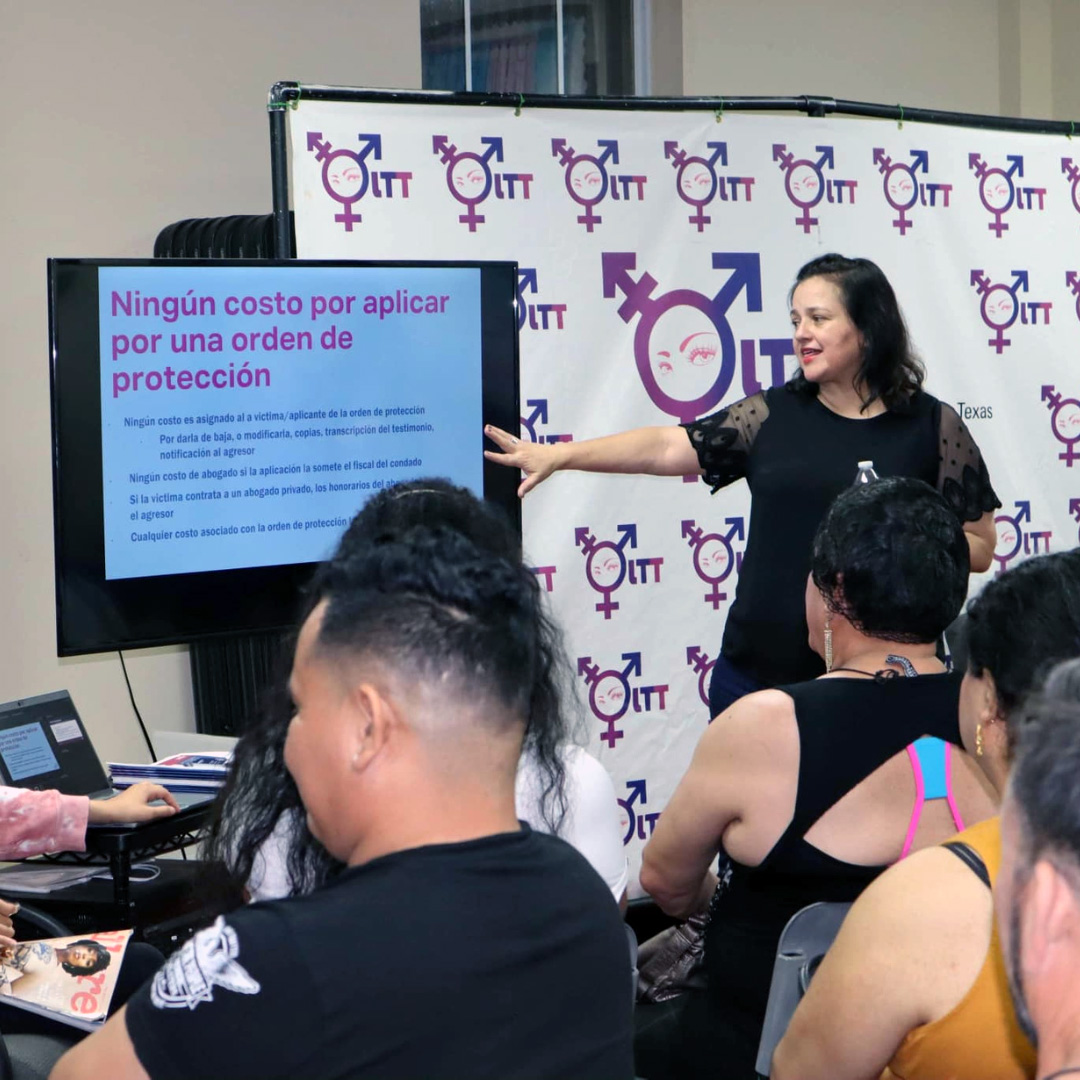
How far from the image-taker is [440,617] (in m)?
1.04

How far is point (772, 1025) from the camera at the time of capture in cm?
156

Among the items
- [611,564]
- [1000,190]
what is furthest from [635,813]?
[1000,190]

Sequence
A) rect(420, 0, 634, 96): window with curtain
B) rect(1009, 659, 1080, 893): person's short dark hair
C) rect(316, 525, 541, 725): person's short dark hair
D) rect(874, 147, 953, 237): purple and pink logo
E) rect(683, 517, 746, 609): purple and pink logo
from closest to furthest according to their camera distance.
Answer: rect(1009, 659, 1080, 893): person's short dark hair
rect(316, 525, 541, 725): person's short dark hair
rect(683, 517, 746, 609): purple and pink logo
rect(874, 147, 953, 237): purple and pink logo
rect(420, 0, 634, 96): window with curtain

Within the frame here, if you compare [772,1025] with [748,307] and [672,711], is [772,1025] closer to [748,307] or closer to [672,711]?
[672,711]

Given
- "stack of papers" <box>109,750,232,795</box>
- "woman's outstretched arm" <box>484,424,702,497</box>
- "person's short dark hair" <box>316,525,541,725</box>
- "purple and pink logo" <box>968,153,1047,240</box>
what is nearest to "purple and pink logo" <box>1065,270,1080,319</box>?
"purple and pink logo" <box>968,153,1047,240</box>

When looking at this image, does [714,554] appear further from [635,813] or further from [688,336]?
[635,813]

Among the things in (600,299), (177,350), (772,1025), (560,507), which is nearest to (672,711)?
(560,507)

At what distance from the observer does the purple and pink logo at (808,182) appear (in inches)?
133

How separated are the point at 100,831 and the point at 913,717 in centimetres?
124

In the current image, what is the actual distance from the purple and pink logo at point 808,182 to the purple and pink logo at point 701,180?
117 mm

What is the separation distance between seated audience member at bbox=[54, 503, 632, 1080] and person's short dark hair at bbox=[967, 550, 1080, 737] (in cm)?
55

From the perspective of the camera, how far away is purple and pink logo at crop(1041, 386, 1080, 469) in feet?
12.6

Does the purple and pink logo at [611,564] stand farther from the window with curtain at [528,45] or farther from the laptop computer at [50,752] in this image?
the window with curtain at [528,45]

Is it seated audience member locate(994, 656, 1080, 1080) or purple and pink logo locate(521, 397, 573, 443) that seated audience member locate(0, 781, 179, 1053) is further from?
seated audience member locate(994, 656, 1080, 1080)
